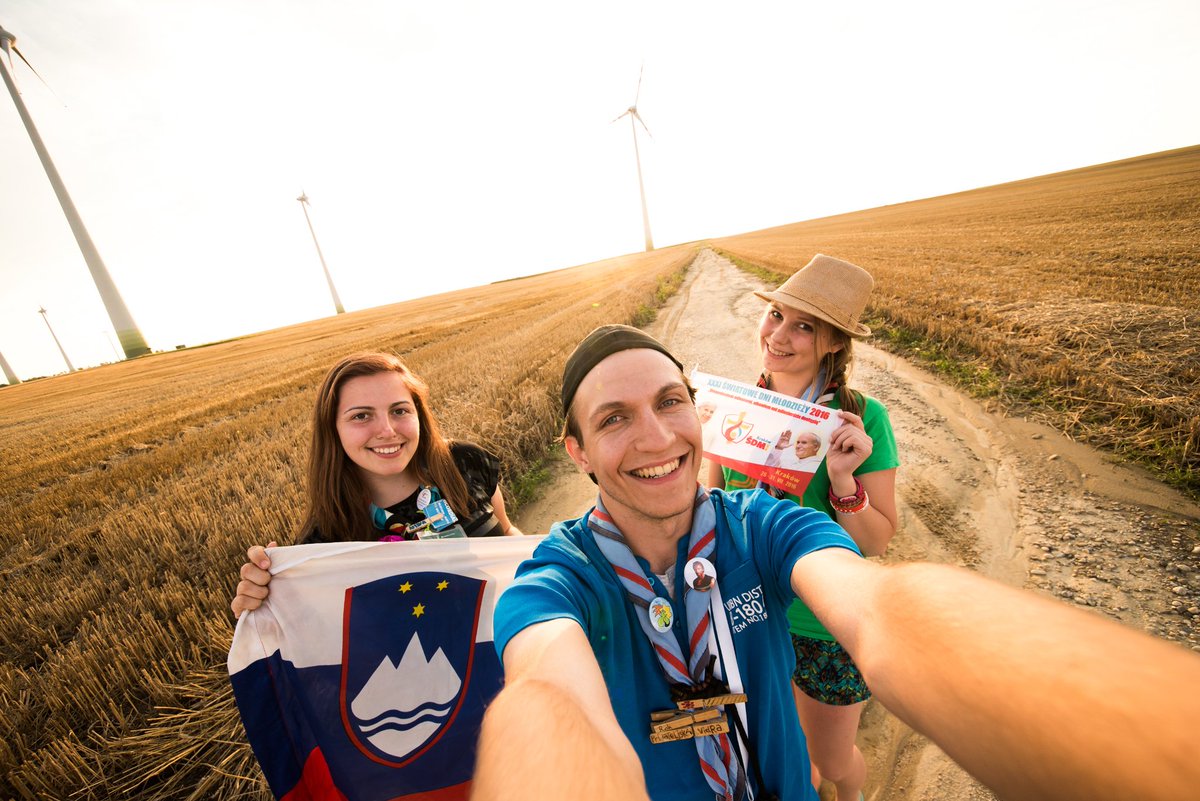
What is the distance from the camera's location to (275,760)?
6.61 feet

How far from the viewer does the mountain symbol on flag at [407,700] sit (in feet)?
7.06

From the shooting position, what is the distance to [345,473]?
278cm

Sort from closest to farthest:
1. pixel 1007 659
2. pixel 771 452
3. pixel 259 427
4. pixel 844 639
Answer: pixel 1007 659, pixel 844 639, pixel 771 452, pixel 259 427

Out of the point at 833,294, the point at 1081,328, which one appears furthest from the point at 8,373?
the point at 1081,328

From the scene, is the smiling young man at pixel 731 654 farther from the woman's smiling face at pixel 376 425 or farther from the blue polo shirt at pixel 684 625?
the woman's smiling face at pixel 376 425

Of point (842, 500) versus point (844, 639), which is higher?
point (844, 639)

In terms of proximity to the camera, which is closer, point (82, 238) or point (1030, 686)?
point (1030, 686)

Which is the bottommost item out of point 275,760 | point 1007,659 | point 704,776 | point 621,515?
point 275,760

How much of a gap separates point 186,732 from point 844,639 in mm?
3707

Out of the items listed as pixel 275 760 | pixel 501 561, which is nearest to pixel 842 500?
pixel 501 561

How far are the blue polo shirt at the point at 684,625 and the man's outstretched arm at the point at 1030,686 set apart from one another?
16.5 inches

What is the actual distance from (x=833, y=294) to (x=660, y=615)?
2030mm

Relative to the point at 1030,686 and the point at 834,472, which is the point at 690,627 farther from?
the point at 834,472

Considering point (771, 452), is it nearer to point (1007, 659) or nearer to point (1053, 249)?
point (1007, 659)
